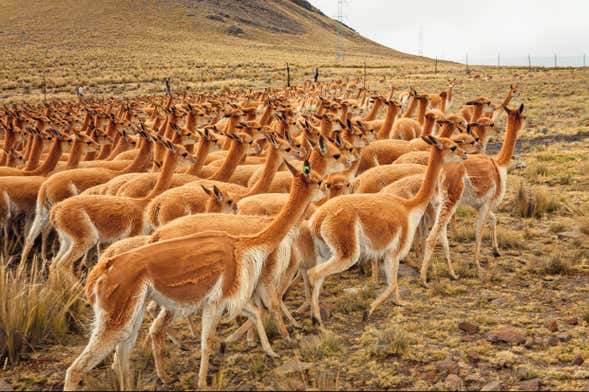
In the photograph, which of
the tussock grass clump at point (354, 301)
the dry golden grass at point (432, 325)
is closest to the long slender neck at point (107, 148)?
the dry golden grass at point (432, 325)

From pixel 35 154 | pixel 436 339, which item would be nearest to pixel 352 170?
pixel 436 339

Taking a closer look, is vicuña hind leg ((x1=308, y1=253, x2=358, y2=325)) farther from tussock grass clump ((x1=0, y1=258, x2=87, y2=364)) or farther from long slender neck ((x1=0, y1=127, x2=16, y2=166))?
long slender neck ((x1=0, y1=127, x2=16, y2=166))

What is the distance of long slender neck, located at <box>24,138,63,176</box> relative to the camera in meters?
9.30

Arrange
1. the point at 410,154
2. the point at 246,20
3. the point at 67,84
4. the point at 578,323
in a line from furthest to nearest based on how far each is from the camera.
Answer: the point at 246,20 < the point at 67,84 < the point at 410,154 < the point at 578,323

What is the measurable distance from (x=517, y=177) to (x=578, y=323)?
6.94m

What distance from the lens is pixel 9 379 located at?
454 cm

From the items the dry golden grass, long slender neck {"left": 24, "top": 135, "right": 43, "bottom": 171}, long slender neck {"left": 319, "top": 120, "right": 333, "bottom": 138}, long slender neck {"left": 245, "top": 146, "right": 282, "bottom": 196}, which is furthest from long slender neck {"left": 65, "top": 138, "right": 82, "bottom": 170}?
long slender neck {"left": 319, "top": 120, "right": 333, "bottom": 138}

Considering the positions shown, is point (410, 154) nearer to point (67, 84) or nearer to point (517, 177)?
point (517, 177)

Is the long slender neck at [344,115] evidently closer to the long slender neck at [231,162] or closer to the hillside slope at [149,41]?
the long slender neck at [231,162]

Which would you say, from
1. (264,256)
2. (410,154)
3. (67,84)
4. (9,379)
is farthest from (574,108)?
(67,84)

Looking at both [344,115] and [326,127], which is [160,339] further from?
[344,115]

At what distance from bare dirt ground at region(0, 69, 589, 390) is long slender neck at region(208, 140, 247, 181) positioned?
7.19 ft

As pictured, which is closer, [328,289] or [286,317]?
[286,317]

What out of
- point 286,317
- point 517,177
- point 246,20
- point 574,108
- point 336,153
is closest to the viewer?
point 286,317
